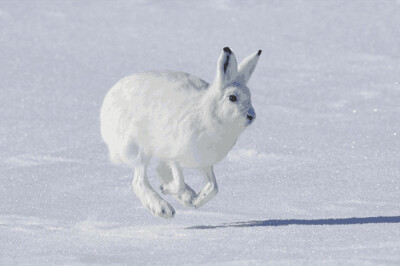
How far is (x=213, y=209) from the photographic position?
9.12 m

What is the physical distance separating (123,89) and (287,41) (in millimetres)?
9483

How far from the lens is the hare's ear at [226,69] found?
25.9 feet

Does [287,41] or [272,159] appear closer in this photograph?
[272,159]

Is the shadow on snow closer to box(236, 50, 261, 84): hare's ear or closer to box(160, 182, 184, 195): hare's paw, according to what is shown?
box(160, 182, 184, 195): hare's paw

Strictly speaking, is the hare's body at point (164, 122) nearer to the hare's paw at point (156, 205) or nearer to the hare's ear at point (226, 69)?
the hare's ear at point (226, 69)

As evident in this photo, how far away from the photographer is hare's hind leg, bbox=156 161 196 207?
838 cm

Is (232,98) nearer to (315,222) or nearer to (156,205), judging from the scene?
(156,205)

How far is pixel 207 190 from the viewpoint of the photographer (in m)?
8.30

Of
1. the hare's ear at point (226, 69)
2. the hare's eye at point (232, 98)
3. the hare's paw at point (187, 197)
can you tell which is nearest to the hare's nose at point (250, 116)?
the hare's eye at point (232, 98)

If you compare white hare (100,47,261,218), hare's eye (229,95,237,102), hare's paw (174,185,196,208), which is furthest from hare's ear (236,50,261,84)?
hare's paw (174,185,196,208)

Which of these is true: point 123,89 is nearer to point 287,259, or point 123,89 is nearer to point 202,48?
point 287,259

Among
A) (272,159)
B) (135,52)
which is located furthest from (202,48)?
(272,159)

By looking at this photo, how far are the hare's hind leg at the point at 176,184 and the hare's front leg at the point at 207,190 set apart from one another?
0.08 metres

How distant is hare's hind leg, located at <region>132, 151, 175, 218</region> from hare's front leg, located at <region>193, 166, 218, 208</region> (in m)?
0.21
